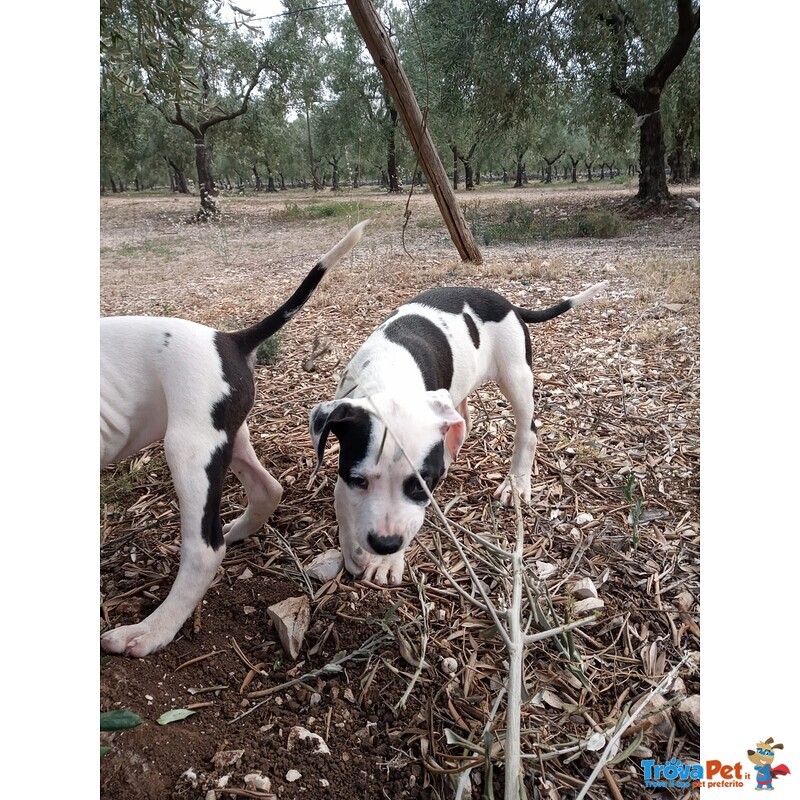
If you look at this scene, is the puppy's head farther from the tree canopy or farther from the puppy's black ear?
the tree canopy

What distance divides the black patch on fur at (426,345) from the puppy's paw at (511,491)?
0.63m

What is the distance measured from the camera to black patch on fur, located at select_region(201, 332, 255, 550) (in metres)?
2.00

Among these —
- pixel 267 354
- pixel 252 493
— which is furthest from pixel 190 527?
pixel 267 354

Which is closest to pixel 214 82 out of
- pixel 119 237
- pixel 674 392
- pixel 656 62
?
pixel 119 237

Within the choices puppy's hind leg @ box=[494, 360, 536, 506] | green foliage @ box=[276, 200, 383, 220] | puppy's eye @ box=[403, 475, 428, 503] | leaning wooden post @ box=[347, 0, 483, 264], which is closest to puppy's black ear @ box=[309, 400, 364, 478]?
puppy's eye @ box=[403, 475, 428, 503]

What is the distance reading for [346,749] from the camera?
61.2 inches

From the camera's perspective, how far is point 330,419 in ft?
6.49

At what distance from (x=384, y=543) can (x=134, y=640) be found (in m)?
0.89

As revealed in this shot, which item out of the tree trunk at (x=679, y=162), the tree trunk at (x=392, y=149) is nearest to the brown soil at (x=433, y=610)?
the tree trunk at (x=679, y=162)

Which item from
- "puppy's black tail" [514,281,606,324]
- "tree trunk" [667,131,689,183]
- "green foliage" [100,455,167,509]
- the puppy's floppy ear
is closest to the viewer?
the puppy's floppy ear

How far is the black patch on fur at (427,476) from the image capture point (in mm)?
1970

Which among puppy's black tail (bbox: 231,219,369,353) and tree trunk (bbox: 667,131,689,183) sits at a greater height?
tree trunk (bbox: 667,131,689,183)

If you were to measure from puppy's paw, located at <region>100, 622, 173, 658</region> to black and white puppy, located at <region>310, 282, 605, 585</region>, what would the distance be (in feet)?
2.44

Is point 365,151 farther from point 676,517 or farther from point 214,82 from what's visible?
point 676,517
